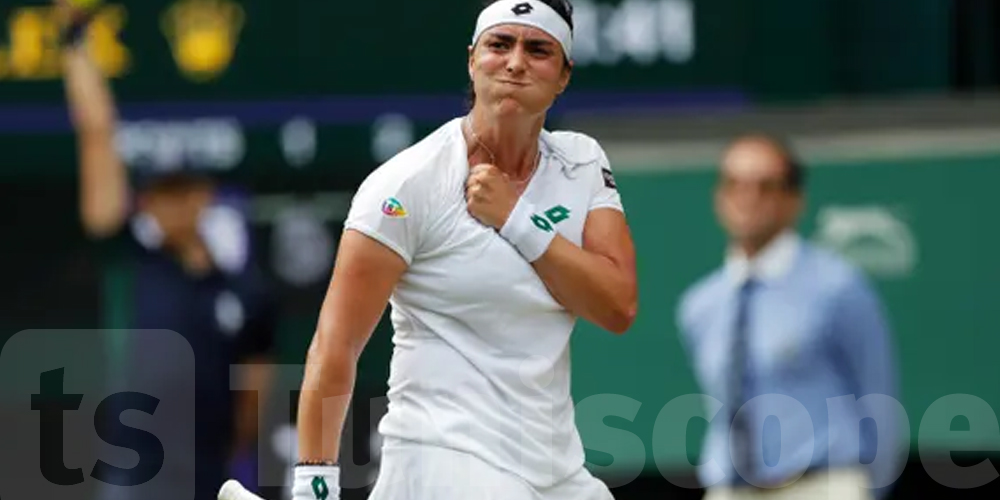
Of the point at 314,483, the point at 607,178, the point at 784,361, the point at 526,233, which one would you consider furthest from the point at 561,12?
the point at 784,361

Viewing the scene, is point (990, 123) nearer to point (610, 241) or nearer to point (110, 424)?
point (110, 424)

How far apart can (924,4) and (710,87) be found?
2.84ft

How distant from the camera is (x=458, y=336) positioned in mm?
6867

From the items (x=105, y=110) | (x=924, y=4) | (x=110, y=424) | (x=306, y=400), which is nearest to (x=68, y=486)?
(x=110, y=424)

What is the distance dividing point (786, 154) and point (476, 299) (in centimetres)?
375

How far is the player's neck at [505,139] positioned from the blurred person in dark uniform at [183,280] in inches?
173

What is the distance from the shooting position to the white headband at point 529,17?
6.90 metres

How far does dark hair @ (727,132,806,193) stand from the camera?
34.0ft

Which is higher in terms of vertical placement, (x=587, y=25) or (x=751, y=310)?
(x=587, y=25)

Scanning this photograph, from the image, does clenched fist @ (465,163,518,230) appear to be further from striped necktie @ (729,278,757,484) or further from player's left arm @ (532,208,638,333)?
striped necktie @ (729,278,757,484)

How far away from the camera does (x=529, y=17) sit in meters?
6.90
